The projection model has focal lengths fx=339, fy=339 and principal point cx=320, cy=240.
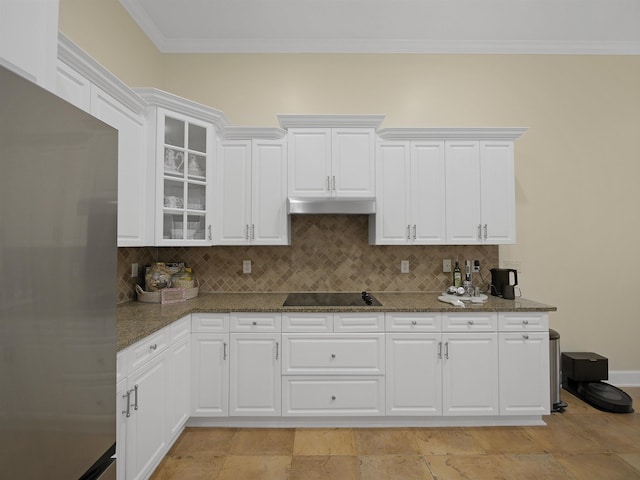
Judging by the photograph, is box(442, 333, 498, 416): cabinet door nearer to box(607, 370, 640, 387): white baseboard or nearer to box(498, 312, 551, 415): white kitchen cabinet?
box(498, 312, 551, 415): white kitchen cabinet

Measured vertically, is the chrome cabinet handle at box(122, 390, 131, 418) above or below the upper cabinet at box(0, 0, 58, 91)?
below

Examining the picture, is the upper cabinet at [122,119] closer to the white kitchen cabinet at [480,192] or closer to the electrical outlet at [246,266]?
the electrical outlet at [246,266]

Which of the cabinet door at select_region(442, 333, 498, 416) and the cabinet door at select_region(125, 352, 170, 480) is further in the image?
the cabinet door at select_region(442, 333, 498, 416)

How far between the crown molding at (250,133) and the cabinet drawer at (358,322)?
5.25ft

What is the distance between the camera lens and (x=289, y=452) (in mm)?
2270

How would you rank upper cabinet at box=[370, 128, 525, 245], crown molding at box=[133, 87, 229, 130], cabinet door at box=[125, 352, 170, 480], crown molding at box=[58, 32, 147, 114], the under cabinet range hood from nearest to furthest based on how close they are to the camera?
crown molding at box=[58, 32, 147, 114]
cabinet door at box=[125, 352, 170, 480]
crown molding at box=[133, 87, 229, 130]
the under cabinet range hood
upper cabinet at box=[370, 128, 525, 245]

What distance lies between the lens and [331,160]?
9.61 feet

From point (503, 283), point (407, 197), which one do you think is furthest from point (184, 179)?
point (503, 283)

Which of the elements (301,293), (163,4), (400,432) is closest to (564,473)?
(400,432)

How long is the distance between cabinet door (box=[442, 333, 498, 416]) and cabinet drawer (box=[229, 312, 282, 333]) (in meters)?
1.27

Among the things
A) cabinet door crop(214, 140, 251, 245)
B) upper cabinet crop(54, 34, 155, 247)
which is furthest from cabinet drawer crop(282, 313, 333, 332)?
upper cabinet crop(54, 34, 155, 247)

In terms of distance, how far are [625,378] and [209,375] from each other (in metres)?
3.85

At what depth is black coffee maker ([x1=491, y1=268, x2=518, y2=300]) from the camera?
2.88 metres

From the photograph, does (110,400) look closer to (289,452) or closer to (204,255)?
(289,452)
